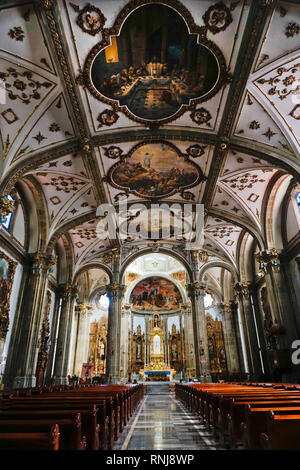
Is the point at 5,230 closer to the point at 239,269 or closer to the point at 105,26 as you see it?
the point at 105,26

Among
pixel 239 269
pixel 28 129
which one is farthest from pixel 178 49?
pixel 239 269

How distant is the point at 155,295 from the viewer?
3531 cm

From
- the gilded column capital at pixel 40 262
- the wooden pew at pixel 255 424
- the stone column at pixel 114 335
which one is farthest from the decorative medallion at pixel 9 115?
the stone column at pixel 114 335

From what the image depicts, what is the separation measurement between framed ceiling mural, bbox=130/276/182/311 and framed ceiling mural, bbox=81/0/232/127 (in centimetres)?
2583

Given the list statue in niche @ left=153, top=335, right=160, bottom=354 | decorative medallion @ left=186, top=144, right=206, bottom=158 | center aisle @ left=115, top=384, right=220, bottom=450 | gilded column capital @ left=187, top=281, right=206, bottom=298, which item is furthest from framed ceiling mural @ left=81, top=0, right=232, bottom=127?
statue in niche @ left=153, top=335, right=160, bottom=354

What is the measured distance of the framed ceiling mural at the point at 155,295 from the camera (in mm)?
34844

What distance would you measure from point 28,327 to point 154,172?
396 inches

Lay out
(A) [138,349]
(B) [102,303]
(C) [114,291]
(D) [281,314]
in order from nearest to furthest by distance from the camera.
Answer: (D) [281,314] → (C) [114,291] → (A) [138,349] → (B) [102,303]

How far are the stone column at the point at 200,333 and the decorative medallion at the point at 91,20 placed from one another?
59.1 feet

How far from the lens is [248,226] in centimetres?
1633

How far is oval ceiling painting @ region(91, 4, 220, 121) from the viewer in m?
→ 8.55

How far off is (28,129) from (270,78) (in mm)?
9161

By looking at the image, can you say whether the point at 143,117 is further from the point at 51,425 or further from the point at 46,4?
the point at 51,425

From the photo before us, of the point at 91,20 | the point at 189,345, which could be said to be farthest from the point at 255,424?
the point at 189,345
